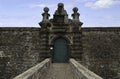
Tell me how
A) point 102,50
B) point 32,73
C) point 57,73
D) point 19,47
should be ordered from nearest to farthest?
1. point 32,73
2. point 57,73
3. point 102,50
4. point 19,47

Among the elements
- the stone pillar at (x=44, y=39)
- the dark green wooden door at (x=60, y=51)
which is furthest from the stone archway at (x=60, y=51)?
the stone pillar at (x=44, y=39)

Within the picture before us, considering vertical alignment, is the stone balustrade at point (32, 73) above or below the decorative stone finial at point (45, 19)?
below

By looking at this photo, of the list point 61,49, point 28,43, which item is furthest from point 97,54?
point 28,43

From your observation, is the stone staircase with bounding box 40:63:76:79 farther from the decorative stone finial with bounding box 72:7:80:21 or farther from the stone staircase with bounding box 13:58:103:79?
the decorative stone finial with bounding box 72:7:80:21

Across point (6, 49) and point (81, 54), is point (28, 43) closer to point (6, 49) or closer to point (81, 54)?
point (6, 49)

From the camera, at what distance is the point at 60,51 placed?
2119 centimetres

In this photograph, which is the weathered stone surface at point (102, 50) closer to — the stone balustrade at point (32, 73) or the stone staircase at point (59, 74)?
the stone staircase at point (59, 74)

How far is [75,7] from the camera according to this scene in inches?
851

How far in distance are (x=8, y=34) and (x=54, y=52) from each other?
4239mm

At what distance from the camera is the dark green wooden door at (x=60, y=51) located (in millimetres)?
21094

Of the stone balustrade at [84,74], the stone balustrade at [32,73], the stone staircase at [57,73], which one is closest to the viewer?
the stone balustrade at [32,73]

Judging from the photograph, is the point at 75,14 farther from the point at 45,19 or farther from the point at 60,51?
the point at 60,51

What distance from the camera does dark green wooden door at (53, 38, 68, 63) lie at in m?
21.1

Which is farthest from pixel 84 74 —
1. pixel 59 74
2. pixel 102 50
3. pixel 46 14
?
pixel 46 14
